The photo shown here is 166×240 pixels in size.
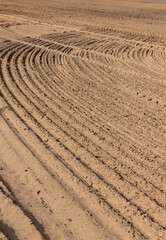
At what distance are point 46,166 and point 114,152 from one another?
116 centimetres

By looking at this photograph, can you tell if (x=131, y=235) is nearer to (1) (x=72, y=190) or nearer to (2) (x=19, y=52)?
(1) (x=72, y=190)

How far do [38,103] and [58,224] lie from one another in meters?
3.28

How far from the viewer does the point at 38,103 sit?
636 cm

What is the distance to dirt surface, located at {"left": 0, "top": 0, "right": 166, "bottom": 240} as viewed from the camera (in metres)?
3.65

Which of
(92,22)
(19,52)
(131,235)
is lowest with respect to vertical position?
(131,235)

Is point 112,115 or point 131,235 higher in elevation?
point 112,115

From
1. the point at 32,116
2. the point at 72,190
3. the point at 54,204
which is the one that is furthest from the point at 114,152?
the point at 32,116

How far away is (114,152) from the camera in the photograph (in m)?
4.91

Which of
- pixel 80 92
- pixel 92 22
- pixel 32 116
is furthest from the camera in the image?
pixel 92 22

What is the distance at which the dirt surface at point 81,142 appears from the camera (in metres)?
3.65

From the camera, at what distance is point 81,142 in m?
5.12

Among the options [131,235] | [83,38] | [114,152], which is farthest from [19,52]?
[131,235]

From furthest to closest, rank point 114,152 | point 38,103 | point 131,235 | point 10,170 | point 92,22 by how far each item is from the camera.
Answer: point 92,22, point 38,103, point 114,152, point 10,170, point 131,235

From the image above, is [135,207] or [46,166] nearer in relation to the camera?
[135,207]
